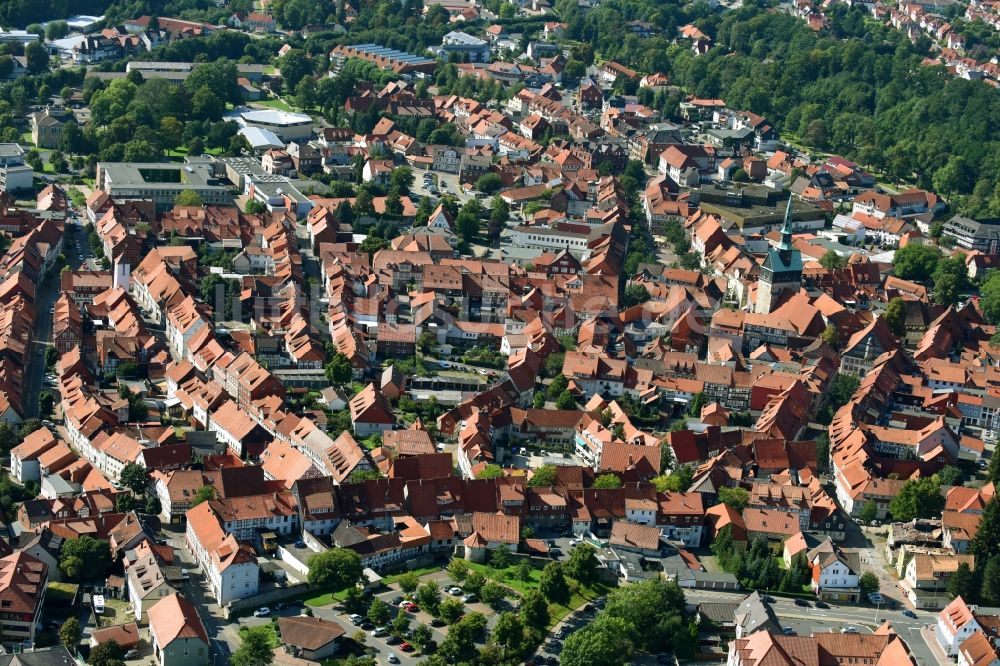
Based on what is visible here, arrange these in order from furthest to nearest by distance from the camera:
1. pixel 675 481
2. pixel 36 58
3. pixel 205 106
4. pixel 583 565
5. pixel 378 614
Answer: pixel 36 58 → pixel 205 106 → pixel 675 481 → pixel 583 565 → pixel 378 614

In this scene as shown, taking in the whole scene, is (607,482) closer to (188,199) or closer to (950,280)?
(950,280)

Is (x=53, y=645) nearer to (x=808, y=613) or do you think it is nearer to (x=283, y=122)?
(x=808, y=613)

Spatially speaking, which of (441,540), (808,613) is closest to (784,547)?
(808,613)

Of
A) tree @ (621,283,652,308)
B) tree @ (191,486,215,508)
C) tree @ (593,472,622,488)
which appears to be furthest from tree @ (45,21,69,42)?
tree @ (593,472,622,488)

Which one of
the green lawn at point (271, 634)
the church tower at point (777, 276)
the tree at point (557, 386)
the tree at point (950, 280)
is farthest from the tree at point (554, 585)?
the tree at point (950, 280)

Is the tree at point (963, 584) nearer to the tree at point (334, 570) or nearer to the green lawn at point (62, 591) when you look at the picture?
the tree at point (334, 570)

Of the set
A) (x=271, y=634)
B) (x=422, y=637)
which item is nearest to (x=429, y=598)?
(x=422, y=637)
